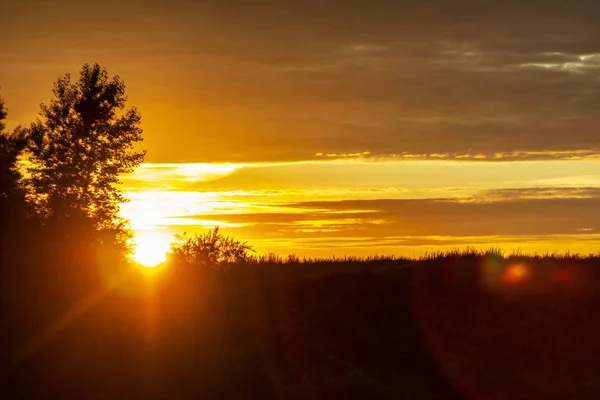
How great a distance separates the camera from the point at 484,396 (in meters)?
20.2

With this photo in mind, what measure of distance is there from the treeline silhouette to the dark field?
0.05m

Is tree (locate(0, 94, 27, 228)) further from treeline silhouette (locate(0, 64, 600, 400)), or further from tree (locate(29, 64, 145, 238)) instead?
treeline silhouette (locate(0, 64, 600, 400))

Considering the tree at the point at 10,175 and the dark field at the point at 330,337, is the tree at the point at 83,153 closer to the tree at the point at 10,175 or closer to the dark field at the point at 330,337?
the tree at the point at 10,175

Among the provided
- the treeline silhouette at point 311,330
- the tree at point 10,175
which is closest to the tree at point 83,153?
the tree at point 10,175

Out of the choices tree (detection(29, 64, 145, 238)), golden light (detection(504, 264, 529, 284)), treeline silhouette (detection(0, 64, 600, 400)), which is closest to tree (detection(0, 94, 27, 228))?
tree (detection(29, 64, 145, 238))

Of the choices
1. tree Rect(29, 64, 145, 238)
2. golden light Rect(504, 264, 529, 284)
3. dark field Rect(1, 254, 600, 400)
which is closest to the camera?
dark field Rect(1, 254, 600, 400)

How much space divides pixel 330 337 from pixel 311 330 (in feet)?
2.05

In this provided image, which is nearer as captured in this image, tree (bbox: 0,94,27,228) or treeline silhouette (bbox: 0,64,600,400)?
treeline silhouette (bbox: 0,64,600,400)

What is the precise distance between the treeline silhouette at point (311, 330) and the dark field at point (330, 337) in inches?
2.1

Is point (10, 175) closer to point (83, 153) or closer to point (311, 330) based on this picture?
point (83, 153)

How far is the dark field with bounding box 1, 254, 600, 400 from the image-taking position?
20906 mm

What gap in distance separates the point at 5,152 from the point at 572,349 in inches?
1850

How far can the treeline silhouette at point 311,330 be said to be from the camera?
21000mm

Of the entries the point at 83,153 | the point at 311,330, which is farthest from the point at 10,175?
→ the point at 311,330
